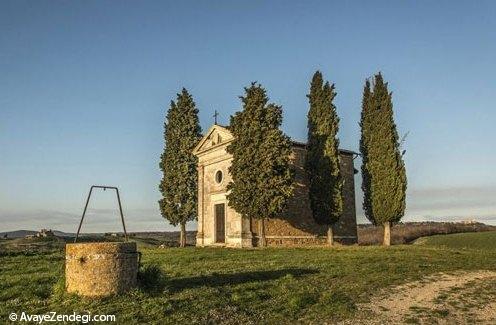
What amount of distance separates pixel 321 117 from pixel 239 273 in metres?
17.1

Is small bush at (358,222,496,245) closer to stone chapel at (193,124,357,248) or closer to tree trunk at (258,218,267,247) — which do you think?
stone chapel at (193,124,357,248)

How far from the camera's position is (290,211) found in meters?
28.9

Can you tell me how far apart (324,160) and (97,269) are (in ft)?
65.7

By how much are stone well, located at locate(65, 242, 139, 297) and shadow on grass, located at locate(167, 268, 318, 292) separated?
1528mm

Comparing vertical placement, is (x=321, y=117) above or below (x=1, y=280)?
above

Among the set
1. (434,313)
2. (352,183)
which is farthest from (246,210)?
(434,313)

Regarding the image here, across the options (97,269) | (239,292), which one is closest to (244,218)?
(239,292)

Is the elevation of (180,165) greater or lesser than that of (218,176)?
greater

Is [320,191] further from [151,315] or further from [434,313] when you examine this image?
[151,315]

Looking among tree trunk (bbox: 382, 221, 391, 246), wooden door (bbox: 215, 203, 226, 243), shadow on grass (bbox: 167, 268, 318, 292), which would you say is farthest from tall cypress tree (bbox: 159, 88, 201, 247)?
shadow on grass (bbox: 167, 268, 318, 292)

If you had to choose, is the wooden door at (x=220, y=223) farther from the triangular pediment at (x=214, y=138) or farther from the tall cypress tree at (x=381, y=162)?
the tall cypress tree at (x=381, y=162)

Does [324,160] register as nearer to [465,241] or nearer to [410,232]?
[465,241]

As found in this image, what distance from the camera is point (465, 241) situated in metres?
30.5

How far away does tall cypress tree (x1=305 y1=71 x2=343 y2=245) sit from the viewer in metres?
27.3
